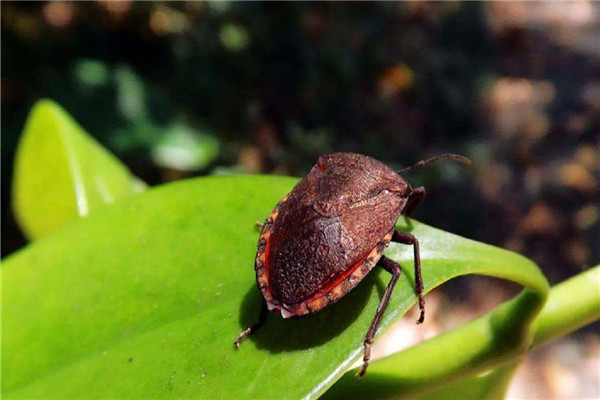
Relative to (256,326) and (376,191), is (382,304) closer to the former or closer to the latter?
(256,326)

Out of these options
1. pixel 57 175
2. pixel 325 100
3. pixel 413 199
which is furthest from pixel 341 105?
pixel 413 199

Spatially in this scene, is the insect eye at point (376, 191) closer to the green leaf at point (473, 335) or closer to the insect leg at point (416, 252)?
the insect leg at point (416, 252)

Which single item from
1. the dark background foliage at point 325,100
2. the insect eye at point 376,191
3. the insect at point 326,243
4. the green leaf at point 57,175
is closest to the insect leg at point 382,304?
the insect at point 326,243

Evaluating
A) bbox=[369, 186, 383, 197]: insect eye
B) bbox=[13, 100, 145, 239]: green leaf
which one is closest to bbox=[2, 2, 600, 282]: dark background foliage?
bbox=[13, 100, 145, 239]: green leaf

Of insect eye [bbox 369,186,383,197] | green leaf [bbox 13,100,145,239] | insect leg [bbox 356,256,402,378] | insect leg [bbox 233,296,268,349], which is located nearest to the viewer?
insect leg [bbox 356,256,402,378]

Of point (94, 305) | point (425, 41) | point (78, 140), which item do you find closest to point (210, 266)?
point (94, 305)

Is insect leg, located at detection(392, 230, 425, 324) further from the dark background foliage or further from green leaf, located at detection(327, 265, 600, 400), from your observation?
the dark background foliage
